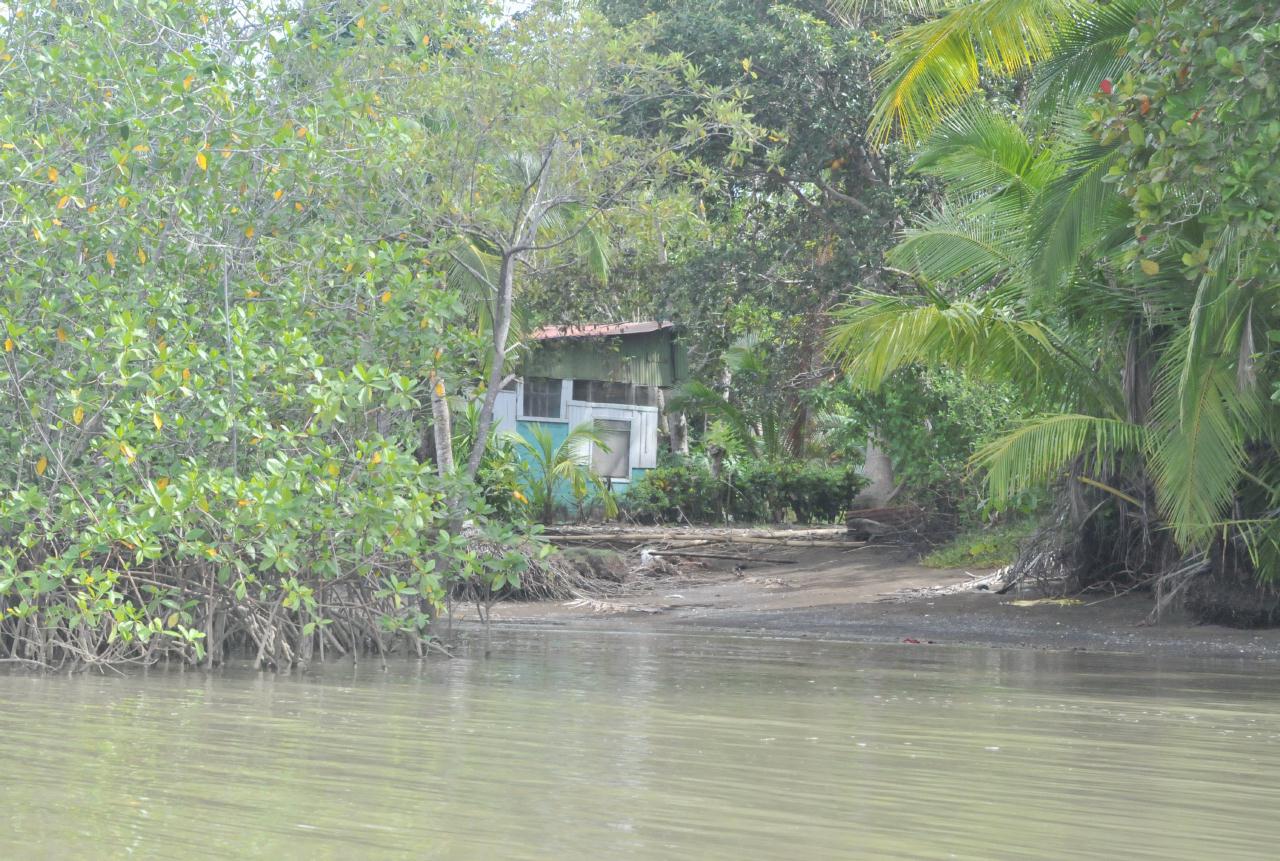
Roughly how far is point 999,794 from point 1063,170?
7.66 meters

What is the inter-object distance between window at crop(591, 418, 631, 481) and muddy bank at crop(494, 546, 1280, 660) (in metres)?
8.56

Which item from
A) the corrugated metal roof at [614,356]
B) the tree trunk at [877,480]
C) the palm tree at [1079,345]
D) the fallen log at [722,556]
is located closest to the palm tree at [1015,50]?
the palm tree at [1079,345]

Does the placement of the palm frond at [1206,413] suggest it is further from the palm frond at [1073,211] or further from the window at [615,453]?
the window at [615,453]

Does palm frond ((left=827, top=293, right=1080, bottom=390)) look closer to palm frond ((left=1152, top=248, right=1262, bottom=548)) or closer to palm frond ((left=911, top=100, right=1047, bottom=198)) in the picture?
palm frond ((left=911, top=100, right=1047, bottom=198))

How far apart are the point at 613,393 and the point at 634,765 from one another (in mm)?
22389

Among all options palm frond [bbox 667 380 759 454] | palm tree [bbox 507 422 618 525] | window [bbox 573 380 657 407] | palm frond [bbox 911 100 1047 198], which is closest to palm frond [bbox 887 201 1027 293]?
palm frond [bbox 911 100 1047 198]

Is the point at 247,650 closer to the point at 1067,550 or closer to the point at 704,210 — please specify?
the point at 1067,550

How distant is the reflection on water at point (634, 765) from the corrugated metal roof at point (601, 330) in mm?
14819

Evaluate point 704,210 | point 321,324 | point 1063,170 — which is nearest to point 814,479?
point 704,210

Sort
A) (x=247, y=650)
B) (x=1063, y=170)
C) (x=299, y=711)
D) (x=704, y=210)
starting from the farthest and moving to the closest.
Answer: (x=704, y=210) < (x=1063, y=170) < (x=247, y=650) < (x=299, y=711)

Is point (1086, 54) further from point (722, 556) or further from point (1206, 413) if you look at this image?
point (722, 556)

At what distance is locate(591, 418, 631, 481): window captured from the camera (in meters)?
27.2

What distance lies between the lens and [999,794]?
4.74m

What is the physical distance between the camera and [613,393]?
27.5m
